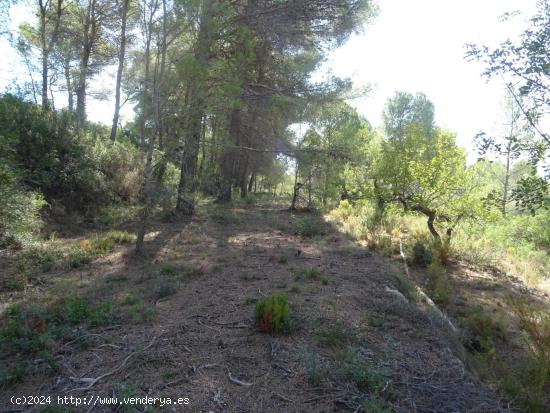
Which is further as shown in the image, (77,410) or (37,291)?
(37,291)

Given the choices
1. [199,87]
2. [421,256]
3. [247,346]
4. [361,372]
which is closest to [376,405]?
[361,372]

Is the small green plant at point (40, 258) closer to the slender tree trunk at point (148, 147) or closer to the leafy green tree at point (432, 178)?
the slender tree trunk at point (148, 147)

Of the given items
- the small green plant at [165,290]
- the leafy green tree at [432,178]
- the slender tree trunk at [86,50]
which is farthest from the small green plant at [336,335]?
the slender tree trunk at [86,50]

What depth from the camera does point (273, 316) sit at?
4023mm

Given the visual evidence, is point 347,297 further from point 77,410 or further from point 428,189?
point 428,189

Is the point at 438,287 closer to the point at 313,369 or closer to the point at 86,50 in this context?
the point at 313,369

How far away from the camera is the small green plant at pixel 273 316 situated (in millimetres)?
3984

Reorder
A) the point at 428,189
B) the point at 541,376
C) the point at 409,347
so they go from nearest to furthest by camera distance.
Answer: the point at 541,376 < the point at 409,347 < the point at 428,189

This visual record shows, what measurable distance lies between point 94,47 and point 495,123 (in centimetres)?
2437

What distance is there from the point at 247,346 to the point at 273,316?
1.48 ft

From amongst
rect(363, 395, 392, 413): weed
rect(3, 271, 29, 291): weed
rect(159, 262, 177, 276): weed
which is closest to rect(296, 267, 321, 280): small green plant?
rect(159, 262, 177, 276): weed

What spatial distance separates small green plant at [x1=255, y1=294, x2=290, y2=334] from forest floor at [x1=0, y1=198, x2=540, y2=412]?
0.34 feet

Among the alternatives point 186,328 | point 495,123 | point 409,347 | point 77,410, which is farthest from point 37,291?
point 495,123

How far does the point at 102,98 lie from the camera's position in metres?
20.4
